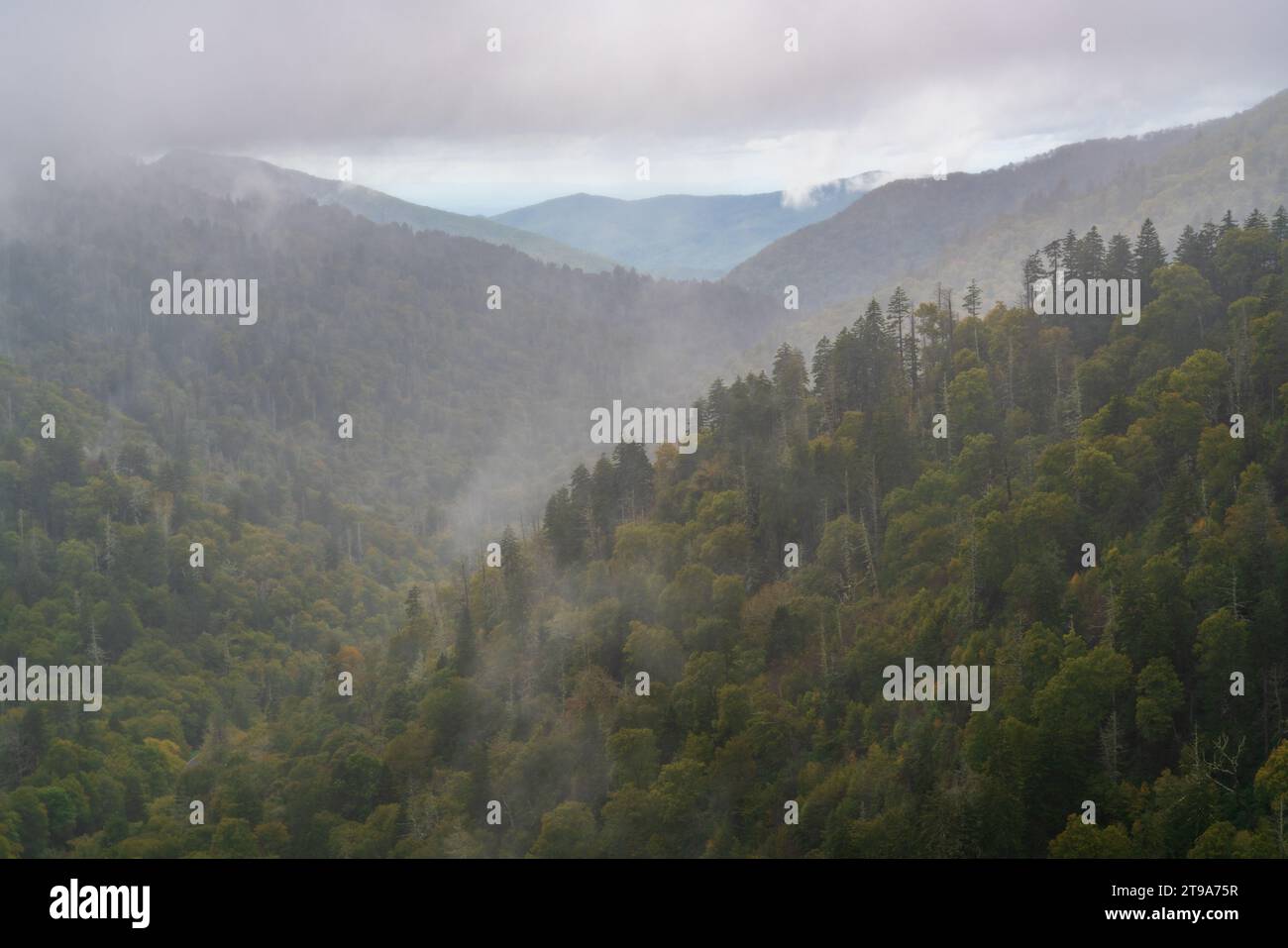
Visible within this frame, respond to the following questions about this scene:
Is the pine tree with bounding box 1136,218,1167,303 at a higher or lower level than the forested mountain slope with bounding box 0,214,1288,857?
higher

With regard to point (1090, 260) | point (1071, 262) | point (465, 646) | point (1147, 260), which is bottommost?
point (465, 646)

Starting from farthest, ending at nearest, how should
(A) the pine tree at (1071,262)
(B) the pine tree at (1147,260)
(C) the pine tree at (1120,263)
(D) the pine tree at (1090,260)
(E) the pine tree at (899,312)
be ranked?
(E) the pine tree at (899,312)
(A) the pine tree at (1071,262)
(D) the pine tree at (1090,260)
(C) the pine tree at (1120,263)
(B) the pine tree at (1147,260)

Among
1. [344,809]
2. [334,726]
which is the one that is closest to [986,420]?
[344,809]

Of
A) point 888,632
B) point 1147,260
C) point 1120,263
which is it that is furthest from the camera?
point 1120,263

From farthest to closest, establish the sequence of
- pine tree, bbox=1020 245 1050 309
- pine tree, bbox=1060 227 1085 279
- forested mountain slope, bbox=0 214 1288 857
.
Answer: pine tree, bbox=1020 245 1050 309
pine tree, bbox=1060 227 1085 279
forested mountain slope, bbox=0 214 1288 857

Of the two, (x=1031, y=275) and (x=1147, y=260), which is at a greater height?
(x=1147, y=260)

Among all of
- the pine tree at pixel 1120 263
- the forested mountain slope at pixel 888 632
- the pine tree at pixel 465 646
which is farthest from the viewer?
the pine tree at pixel 465 646

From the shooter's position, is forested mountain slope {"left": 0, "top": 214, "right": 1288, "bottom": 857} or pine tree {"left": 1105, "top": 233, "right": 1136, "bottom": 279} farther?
pine tree {"left": 1105, "top": 233, "right": 1136, "bottom": 279}

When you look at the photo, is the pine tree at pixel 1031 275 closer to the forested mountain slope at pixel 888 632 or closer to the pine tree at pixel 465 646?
the forested mountain slope at pixel 888 632

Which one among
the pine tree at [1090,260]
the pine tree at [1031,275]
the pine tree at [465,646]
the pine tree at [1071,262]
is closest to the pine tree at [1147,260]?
the pine tree at [1090,260]

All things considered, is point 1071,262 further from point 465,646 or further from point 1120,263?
point 465,646

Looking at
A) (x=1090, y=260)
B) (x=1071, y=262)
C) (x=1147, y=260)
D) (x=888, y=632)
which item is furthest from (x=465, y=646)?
(x=1147, y=260)

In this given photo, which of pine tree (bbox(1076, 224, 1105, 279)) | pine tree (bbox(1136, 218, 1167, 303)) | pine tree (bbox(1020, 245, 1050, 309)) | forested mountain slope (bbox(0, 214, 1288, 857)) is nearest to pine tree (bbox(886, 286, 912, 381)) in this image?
forested mountain slope (bbox(0, 214, 1288, 857))

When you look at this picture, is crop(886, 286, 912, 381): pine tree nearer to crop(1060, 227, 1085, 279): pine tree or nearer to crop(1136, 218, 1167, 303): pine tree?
crop(1060, 227, 1085, 279): pine tree
